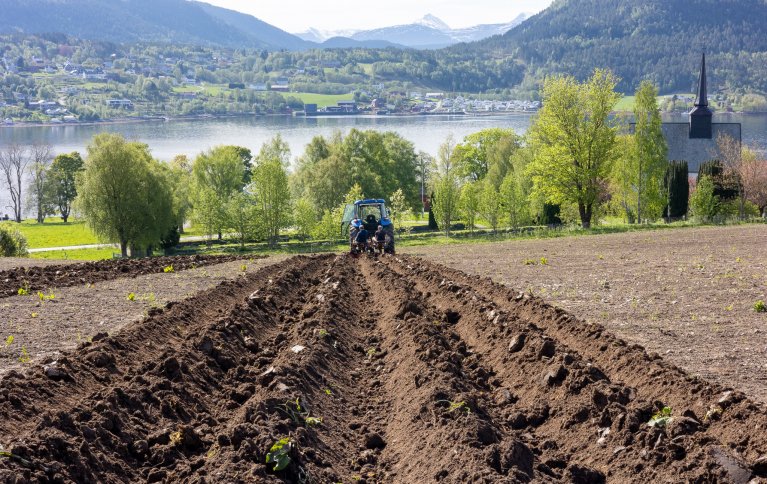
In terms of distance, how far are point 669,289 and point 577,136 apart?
107 feet

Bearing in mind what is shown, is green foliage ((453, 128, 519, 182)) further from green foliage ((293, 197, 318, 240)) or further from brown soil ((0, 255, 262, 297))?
brown soil ((0, 255, 262, 297))

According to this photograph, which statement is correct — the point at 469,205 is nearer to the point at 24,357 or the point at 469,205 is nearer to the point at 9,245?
the point at 9,245

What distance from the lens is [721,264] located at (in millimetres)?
24172

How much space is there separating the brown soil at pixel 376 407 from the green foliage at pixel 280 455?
0.11 meters

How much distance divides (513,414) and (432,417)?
1.36 meters

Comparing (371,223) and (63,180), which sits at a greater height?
(63,180)

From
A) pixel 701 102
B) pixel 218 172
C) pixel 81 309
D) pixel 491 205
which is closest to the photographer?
pixel 81 309

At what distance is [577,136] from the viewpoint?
166 ft

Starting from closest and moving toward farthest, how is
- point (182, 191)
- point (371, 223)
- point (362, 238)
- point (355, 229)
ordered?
point (362, 238)
point (355, 229)
point (371, 223)
point (182, 191)

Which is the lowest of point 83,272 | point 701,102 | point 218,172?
point 83,272

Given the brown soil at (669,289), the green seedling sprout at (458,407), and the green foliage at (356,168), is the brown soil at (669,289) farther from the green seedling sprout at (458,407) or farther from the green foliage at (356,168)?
the green foliage at (356,168)

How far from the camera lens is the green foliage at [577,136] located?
5034 centimetres

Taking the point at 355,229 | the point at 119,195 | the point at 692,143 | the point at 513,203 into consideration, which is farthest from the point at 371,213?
the point at 692,143

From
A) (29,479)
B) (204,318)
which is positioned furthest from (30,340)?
(29,479)
